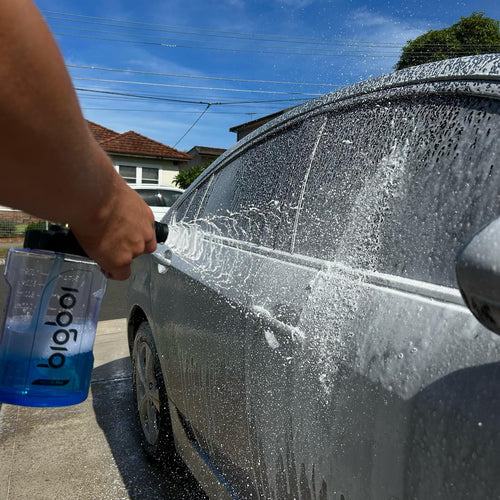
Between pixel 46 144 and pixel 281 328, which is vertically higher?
pixel 46 144

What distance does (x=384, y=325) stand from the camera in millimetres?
1188

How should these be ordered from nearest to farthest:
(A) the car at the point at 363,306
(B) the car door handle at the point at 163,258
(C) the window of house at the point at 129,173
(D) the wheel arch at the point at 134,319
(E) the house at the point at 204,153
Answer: (A) the car at the point at 363,306 → (B) the car door handle at the point at 163,258 → (D) the wheel arch at the point at 134,319 → (C) the window of house at the point at 129,173 → (E) the house at the point at 204,153

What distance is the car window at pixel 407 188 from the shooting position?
1.15m

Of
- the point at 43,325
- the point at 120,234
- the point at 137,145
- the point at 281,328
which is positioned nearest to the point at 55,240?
the point at 43,325

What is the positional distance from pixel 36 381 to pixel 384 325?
0.95m

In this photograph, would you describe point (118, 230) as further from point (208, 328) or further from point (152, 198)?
point (152, 198)

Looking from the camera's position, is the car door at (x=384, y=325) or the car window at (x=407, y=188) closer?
the car door at (x=384, y=325)

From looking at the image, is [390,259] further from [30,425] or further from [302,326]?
[30,425]

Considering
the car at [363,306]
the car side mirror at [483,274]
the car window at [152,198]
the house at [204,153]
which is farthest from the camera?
the house at [204,153]

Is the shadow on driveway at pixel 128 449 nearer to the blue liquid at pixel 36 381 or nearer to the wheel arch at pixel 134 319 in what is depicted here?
the wheel arch at pixel 134 319

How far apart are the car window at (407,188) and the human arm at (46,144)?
2.06ft

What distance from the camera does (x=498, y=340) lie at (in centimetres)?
95

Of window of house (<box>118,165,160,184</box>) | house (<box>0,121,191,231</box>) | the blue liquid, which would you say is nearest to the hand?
the blue liquid

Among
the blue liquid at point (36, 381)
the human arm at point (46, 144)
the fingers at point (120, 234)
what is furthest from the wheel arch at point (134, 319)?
the human arm at point (46, 144)
